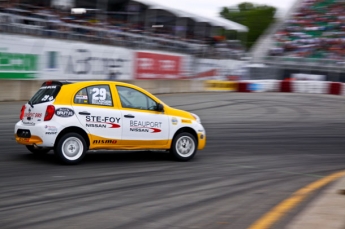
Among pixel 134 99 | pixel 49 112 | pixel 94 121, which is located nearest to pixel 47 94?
pixel 49 112

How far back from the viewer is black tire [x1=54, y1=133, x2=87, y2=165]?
927 cm

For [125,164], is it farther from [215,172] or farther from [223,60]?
[223,60]

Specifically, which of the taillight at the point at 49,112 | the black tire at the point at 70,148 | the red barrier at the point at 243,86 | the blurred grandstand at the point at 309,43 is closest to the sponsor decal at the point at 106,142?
the black tire at the point at 70,148

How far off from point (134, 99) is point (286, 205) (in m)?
3.93

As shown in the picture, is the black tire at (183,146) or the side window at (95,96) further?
the black tire at (183,146)

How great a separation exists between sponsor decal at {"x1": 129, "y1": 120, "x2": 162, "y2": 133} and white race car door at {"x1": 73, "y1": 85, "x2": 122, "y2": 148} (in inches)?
10.7

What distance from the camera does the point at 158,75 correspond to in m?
30.5

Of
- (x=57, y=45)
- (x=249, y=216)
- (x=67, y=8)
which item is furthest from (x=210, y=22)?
(x=249, y=216)

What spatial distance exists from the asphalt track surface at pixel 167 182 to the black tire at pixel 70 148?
170 millimetres

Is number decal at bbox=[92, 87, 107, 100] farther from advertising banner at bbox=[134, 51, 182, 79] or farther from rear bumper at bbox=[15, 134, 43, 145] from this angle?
advertising banner at bbox=[134, 51, 182, 79]

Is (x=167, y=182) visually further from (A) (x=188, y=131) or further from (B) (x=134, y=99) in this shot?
(A) (x=188, y=131)

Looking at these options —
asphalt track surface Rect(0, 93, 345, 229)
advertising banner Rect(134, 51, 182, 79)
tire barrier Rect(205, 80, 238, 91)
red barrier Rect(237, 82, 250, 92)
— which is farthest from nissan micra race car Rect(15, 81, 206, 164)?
red barrier Rect(237, 82, 250, 92)

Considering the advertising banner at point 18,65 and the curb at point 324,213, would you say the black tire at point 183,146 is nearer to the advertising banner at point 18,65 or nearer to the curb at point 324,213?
the curb at point 324,213

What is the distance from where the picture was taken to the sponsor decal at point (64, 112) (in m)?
9.25
